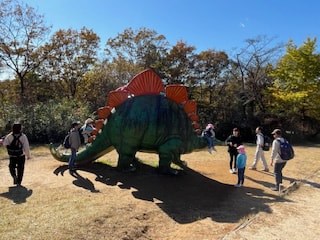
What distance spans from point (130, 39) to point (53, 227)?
867 inches

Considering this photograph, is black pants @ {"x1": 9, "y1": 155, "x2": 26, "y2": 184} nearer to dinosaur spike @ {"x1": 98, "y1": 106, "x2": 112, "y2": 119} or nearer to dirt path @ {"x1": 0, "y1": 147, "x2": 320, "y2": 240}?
dirt path @ {"x1": 0, "y1": 147, "x2": 320, "y2": 240}

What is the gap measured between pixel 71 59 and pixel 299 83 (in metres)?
16.5

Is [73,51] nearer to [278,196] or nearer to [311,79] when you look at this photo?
[311,79]

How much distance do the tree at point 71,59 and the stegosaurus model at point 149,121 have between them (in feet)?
59.3

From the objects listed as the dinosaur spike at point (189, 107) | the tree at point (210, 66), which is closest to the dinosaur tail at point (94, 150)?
the dinosaur spike at point (189, 107)

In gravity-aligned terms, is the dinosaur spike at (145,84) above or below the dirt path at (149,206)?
above

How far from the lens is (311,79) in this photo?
62.9 ft

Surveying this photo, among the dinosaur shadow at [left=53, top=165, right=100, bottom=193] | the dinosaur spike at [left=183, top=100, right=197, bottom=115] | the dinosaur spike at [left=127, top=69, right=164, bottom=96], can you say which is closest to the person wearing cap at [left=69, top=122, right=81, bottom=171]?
the dinosaur shadow at [left=53, top=165, right=100, bottom=193]

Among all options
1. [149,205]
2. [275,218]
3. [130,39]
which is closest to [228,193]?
[275,218]

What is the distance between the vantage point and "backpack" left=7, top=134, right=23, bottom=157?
5.96 meters

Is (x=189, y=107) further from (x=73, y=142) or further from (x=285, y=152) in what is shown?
(x=73, y=142)

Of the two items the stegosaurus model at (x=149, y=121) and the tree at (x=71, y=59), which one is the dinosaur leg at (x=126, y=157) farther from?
the tree at (x=71, y=59)

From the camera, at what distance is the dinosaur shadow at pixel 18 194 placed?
5117 millimetres

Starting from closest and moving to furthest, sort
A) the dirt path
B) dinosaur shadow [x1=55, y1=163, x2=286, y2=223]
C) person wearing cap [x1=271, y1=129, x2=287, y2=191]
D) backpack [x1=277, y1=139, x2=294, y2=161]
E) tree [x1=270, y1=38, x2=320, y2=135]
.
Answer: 1. the dirt path
2. dinosaur shadow [x1=55, y1=163, x2=286, y2=223]
3. backpack [x1=277, y1=139, x2=294, y2=161]
4. person wearing cap [x1=271, y1=129, x2=287, y2=191]
5. tree [x1=270, y1=38, x2=320, y2=135]
